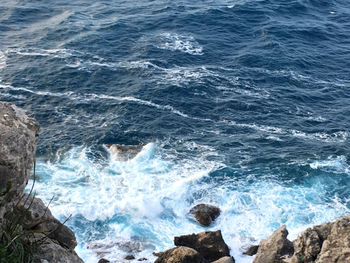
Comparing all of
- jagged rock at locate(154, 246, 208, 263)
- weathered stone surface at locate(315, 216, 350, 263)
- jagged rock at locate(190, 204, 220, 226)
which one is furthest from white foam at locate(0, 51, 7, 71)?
weathered stone surface at locate(315, 216, 350, 263)

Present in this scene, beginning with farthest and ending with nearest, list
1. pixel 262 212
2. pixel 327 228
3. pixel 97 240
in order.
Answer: pixel 262 212 < pixel 97 240 < pixel 327 228

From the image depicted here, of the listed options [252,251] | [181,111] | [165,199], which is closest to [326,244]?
[252,251]

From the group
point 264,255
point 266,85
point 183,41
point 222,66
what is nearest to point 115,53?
point 183,41

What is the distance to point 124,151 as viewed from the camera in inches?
1873

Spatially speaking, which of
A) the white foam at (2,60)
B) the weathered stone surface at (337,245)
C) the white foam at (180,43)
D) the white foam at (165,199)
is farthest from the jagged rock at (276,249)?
the white foam at (2,60)

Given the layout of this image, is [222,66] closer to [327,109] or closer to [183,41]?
[183,41]

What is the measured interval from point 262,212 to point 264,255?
995 centimetres

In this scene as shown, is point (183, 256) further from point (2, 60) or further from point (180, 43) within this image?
point (180, 43)

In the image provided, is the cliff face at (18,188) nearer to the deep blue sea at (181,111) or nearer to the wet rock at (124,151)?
the deep blue sea at (181,111)

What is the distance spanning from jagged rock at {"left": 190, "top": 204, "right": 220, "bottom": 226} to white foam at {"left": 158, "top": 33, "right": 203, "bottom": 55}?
3328cm

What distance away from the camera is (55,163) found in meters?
45.8

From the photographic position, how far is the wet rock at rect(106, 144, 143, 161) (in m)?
46.9

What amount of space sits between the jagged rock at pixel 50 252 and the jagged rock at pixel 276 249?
15810 millimetres

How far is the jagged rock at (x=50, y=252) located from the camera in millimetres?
15133
